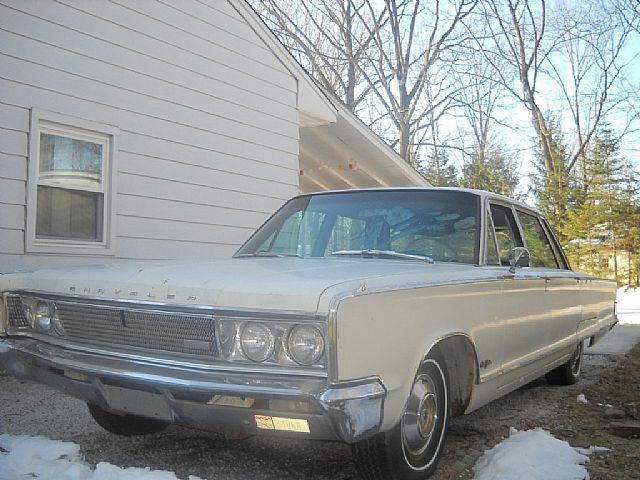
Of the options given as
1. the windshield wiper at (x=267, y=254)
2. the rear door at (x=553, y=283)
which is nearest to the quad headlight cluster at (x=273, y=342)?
the windshield wiper at (x=267, y=254)

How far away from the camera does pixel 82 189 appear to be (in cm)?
657

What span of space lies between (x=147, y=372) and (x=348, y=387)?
0.89 meters

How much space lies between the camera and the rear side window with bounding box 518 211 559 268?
4.95 metres

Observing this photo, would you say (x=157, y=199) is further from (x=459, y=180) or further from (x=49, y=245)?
(x=459, y=180)

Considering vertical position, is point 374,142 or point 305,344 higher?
point 374,142

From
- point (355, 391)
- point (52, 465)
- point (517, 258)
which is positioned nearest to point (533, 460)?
point (517, 258)

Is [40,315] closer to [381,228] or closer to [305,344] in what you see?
[305,344]

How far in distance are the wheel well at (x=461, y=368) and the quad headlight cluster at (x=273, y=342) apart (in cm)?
110

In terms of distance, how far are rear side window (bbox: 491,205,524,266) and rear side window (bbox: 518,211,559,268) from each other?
21cm

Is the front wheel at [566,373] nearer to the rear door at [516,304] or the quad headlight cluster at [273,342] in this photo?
the rear door at [516,304]

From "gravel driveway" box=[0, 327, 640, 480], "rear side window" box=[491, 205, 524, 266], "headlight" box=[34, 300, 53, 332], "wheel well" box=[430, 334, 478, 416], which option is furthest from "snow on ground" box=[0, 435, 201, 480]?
"rear side window" box=[491, 205, 524, 266]

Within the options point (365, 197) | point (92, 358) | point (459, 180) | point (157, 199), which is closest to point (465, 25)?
point (459, 180)

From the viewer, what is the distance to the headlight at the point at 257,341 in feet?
8.42

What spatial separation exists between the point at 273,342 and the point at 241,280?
32cm
